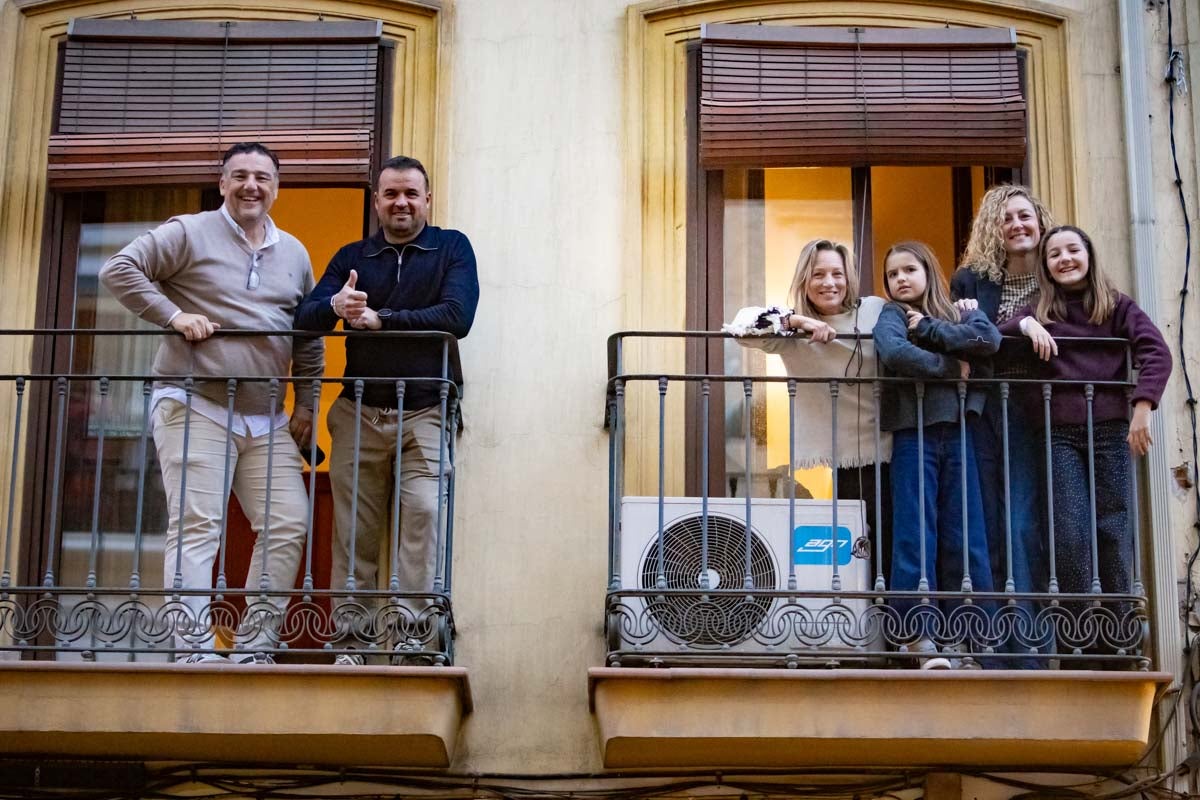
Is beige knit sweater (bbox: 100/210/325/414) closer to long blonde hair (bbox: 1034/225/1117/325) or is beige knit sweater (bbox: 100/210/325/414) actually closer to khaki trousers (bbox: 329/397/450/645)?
khaki trousers (bbox: 329/397/450/645)

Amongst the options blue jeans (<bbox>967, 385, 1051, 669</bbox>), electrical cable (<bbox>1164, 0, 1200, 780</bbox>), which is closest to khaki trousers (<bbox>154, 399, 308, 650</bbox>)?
blue jeans (<bbox>967, 385, 1051, 669</bbox>)

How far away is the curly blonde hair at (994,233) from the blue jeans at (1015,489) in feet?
1.64

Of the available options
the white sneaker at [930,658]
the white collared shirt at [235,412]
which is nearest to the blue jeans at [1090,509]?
the white sneaker at [930,658]

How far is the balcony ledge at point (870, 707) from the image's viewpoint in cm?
734

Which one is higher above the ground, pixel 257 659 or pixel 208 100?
pixel 208 100

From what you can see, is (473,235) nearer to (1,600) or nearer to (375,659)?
(375,659)

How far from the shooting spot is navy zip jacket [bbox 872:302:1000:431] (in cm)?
766

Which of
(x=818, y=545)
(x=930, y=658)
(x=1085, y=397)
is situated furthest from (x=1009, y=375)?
(x=930, y=658)

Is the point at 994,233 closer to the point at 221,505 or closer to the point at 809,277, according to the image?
the point at 809,277

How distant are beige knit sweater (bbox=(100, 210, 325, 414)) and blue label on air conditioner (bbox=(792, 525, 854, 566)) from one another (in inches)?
81.7

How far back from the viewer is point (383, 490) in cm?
812

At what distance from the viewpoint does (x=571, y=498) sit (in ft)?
27.4

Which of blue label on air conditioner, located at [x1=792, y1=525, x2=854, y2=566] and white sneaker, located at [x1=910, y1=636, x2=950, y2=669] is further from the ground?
blue label on air conditioner, located at [x1=792, y1=525, x2=854, y2=566]

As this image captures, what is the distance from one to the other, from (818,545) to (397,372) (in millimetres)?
1789
